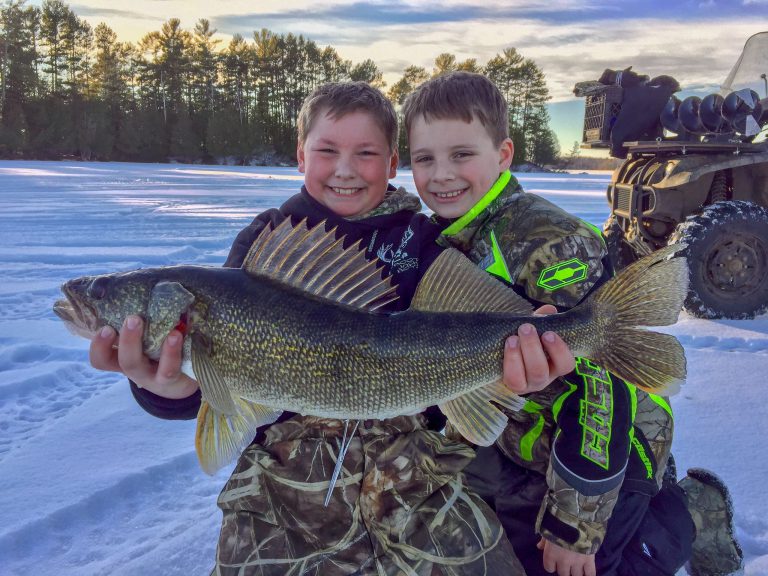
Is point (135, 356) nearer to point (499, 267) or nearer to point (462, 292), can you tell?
point (462, 292)

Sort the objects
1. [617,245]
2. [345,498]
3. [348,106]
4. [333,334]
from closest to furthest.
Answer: [333,334], [345,498], [348,106], [617,245]

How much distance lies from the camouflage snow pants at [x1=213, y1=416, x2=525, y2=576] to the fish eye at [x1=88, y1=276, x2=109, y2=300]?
0.81 m

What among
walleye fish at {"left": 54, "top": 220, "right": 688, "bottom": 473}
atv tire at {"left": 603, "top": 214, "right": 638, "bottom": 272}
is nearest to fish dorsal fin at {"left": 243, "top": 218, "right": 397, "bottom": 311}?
walleye fish at {"left": 54, "top": 220, "right": 688, "bottom": 473}

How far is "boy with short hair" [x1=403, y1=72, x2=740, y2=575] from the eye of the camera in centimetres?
202

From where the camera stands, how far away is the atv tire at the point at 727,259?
4.80 meters

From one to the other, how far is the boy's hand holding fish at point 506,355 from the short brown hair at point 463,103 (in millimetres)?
1027

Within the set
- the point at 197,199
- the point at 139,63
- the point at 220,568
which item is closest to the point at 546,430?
the point at 220,568

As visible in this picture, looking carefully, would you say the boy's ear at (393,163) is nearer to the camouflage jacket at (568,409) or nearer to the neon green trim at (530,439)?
the camouflage jacket at (568,409)

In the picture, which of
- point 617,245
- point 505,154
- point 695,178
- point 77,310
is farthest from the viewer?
point 617,245

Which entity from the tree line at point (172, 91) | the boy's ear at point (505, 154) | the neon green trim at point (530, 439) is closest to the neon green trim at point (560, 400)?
the neon green trim at point (530, 439)

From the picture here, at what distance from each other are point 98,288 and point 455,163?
4.86 ft

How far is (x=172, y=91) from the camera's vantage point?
47.1m

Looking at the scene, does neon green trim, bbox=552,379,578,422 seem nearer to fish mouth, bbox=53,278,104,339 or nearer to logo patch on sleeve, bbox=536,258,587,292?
logo patch on sleeve, bbox=536,258,587,292

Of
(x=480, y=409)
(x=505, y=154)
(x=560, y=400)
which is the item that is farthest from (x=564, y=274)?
(x=505, y=154)
